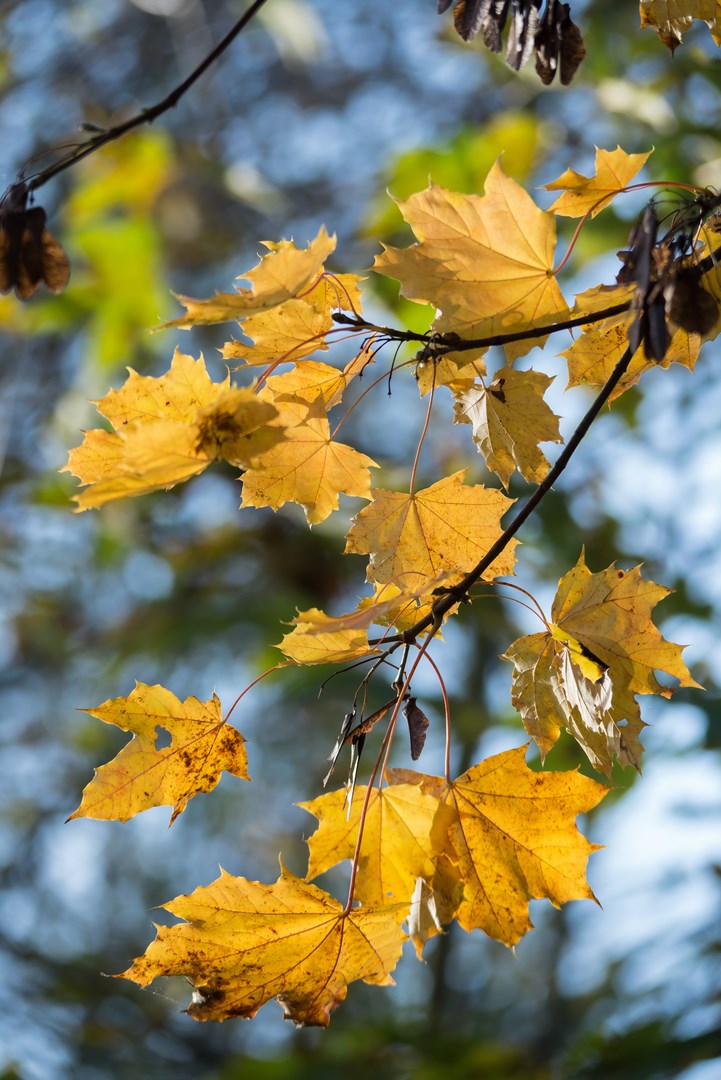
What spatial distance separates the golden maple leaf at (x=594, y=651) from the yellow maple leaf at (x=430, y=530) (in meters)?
0.07

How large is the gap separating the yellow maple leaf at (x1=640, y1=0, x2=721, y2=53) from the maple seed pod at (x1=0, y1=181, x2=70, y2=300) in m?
0.56

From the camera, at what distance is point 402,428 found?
5336 millimetres

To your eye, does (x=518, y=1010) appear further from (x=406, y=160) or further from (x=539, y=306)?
(x=539, y=306)

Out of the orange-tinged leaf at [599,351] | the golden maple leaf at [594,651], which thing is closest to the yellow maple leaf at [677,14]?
the orange-tinged leaf at [599,351]

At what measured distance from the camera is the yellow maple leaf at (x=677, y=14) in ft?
2.87

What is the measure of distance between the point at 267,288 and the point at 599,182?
0.32m

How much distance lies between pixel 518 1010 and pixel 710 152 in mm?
3949

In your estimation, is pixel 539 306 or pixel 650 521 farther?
pixel 650 521

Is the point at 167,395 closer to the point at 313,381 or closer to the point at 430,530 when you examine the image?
the point at 313,381

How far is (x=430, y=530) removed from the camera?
949mm

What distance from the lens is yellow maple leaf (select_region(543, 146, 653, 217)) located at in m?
0.84

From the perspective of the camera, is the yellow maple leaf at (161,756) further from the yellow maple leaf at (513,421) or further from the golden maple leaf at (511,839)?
the yellow maple leaf at (513,421)

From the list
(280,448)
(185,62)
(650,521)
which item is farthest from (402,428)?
(280,448)

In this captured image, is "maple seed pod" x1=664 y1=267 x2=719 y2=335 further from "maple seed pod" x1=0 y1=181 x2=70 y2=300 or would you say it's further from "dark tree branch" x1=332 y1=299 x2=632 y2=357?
"maple seed pod" x1=0 y1=181 x2=70 y2=300
